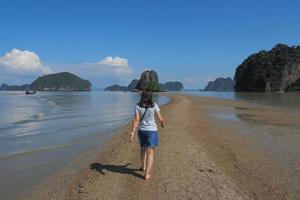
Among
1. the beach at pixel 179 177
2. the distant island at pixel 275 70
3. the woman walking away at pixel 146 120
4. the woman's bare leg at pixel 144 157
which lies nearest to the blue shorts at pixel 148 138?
the woman walking away at pixel 146 120

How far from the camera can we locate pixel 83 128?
21.6 m

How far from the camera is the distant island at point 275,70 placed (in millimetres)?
151250

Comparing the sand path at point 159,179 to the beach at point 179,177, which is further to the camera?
the beach at point 179,177

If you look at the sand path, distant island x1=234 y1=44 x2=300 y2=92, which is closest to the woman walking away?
the sand path

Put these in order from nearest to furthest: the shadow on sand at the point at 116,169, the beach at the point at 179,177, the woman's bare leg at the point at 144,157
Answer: the beach at the point at 179,177, the woman's bare leg at the point at 144,157, the shadow on sand at the point at 116,169

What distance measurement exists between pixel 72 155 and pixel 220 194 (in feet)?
23.4

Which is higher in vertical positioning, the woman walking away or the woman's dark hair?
the woman's dark hair

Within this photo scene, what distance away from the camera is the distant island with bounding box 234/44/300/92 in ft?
496

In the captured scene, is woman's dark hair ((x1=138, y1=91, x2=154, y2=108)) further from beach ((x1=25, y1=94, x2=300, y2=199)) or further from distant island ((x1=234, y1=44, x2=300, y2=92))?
distant island ((x1=234, y1=44, x2=300, y2=92))

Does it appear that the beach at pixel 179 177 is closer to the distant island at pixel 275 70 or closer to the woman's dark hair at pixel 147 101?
the woman's dark hair at pixel 147 101

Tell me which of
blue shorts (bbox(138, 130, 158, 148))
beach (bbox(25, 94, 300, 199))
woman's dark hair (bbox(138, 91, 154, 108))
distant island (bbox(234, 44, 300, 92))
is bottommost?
beach (bbox(25, 94, 300, 199))

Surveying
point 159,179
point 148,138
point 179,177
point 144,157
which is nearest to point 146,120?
point 148,138

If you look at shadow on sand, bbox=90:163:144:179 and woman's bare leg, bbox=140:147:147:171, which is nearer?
woman's bare leg, bbox=140:147:147:171

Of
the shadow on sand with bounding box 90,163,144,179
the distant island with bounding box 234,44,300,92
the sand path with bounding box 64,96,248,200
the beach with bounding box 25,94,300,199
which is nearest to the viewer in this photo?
the sand path with bounding box 64,96,248,200
